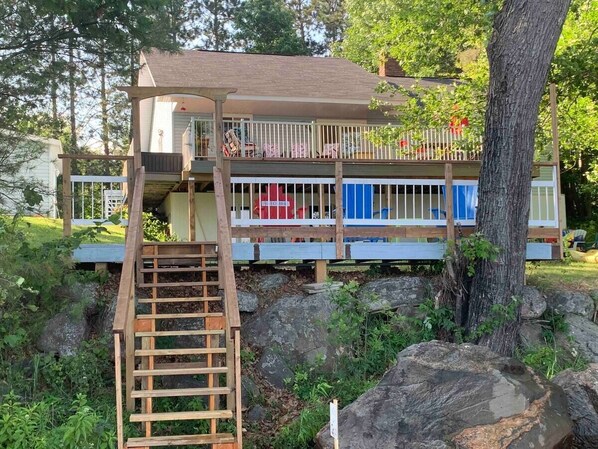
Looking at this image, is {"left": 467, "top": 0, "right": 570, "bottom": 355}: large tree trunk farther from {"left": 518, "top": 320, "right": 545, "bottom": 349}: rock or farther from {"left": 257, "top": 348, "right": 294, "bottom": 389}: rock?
{"left": 257, "top": 348, "right": 294, "bottom": 389}: rock

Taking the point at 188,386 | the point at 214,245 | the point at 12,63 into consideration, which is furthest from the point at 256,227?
the point at 12,63

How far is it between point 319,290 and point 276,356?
114 centimetres

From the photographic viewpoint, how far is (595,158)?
68.7 feet

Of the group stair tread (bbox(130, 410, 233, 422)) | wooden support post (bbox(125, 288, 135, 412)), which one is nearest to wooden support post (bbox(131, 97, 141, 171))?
wooden support post (bbox(125, 288, 135, 412))

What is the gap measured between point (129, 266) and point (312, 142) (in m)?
10.1

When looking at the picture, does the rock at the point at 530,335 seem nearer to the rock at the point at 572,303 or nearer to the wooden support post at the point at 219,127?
the rock at the point at 572,303

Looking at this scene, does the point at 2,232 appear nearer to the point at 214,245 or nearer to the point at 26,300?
the point at 26,300

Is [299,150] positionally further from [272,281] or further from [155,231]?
[272,281]

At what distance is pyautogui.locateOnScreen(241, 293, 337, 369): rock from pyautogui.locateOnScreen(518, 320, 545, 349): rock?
105 inches

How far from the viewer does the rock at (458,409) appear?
5.34 metres

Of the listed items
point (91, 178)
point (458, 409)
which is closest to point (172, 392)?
point (458, 409)

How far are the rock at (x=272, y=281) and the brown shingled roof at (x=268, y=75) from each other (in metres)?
8.08

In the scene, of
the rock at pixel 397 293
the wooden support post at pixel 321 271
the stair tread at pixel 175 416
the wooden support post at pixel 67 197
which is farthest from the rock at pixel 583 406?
the wooden support post at pixel 67 197

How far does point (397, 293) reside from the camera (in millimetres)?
8875
